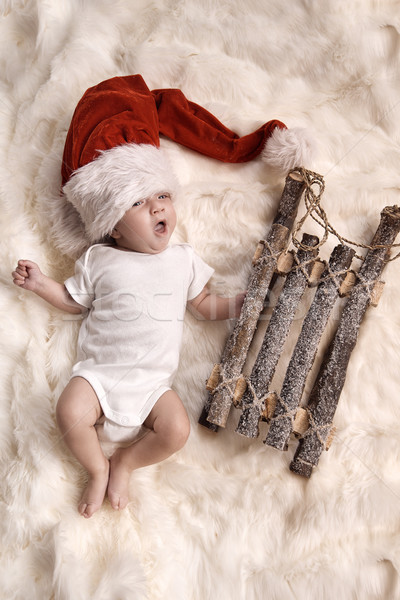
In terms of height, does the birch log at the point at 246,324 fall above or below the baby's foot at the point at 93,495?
above

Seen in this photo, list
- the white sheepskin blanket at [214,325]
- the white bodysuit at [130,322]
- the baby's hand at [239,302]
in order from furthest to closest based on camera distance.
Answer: the baby's hand at [239,302], the white bodysuit at [130,322], the white sheepskin blanket at [214,325]

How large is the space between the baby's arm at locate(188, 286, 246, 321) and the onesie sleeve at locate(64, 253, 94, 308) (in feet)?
1.09

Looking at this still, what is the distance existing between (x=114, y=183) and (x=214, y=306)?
498 mm

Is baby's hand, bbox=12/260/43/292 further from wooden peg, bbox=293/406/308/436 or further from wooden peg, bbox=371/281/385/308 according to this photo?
wooden peg, bbox=371/281/385/308

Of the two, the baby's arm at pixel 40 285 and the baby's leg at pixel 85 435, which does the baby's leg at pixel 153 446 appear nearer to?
the baby's leg at pixel 85 435

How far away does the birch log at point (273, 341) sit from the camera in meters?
1.50

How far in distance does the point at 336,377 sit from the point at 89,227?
885mm

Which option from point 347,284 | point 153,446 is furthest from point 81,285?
point 347,284

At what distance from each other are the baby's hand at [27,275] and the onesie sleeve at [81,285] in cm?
9

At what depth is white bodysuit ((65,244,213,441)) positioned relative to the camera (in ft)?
5.00

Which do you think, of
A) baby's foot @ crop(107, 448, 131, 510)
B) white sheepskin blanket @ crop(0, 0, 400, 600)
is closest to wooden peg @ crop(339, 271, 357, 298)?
white sheepskin blanket @ crop(0, 0, 400, 600)

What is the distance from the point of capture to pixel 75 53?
5.86ft

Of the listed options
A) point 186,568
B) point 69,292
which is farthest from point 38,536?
point 69,292

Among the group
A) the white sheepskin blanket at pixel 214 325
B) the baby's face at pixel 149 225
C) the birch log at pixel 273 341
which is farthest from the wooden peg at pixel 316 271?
the baby's face at pixel 149 225
